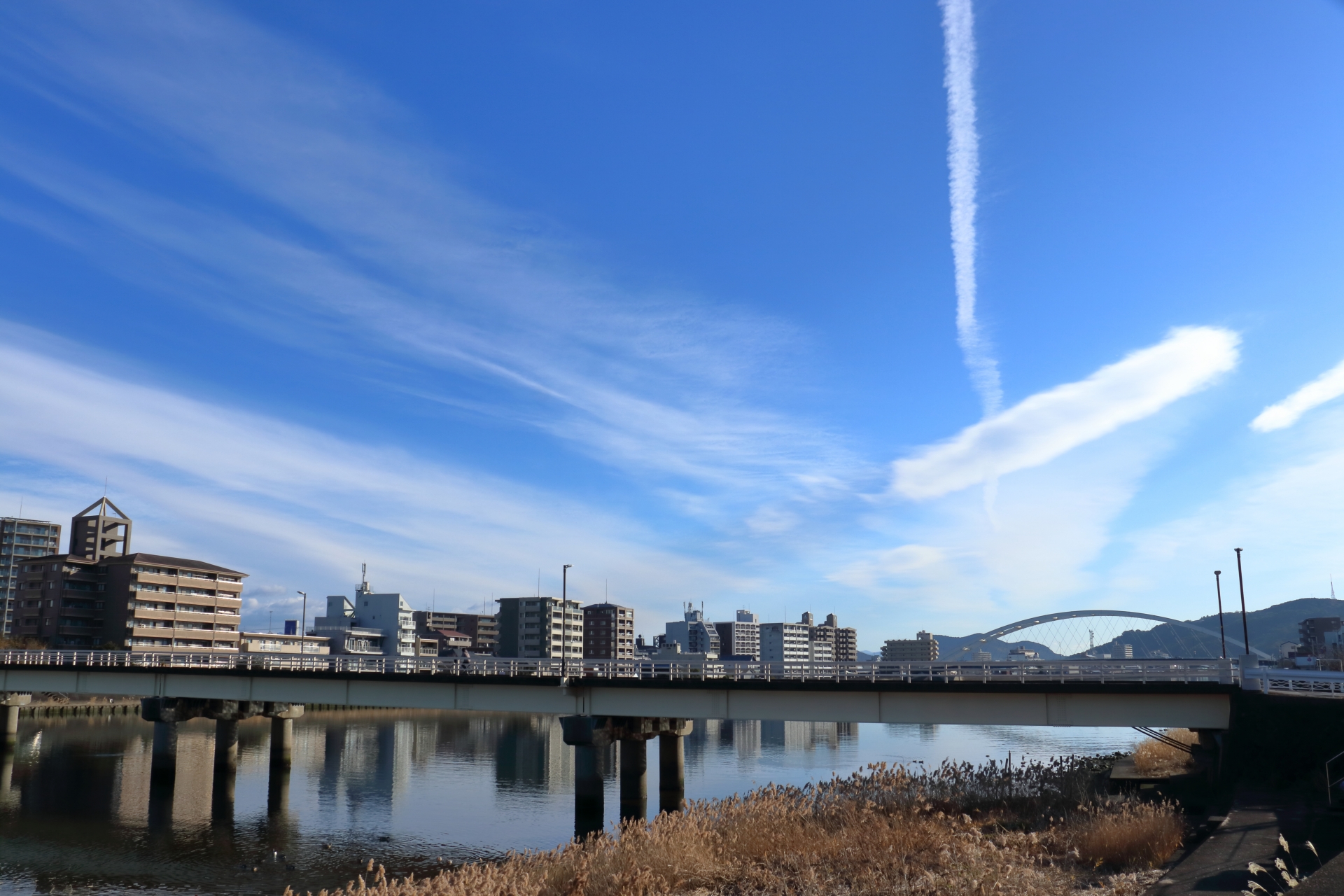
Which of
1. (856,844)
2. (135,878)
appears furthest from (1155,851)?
(135,878)

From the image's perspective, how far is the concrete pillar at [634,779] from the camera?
45375 mm

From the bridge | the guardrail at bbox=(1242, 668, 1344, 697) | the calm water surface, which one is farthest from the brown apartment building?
the guardrail at bbox=(1242, 668, 1344, 697)

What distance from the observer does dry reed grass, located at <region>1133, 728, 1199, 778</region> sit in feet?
151

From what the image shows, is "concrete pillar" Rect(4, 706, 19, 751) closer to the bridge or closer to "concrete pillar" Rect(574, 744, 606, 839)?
the bridge

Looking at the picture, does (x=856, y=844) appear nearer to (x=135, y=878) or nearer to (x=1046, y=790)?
(x=1046, y=790)

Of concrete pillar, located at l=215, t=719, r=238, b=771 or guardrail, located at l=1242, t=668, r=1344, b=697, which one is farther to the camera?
concrete pillar, located at l=215, t=719, r=238, b=771

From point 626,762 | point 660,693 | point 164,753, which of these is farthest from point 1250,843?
point 164,753

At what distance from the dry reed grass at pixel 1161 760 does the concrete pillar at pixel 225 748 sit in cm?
5224

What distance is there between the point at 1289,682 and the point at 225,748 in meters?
57.9

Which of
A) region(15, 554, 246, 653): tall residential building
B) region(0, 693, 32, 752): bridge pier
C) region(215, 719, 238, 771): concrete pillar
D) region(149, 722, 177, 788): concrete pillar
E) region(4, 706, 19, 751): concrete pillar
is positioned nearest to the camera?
region(149, 722, 177, 788): concrete pillar

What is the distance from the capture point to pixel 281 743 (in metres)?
59.2

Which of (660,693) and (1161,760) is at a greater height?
(660,693)

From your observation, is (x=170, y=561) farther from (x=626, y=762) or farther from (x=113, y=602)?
(x=626, y=762)

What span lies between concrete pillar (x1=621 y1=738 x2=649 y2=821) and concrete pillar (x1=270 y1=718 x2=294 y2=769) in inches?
1021
